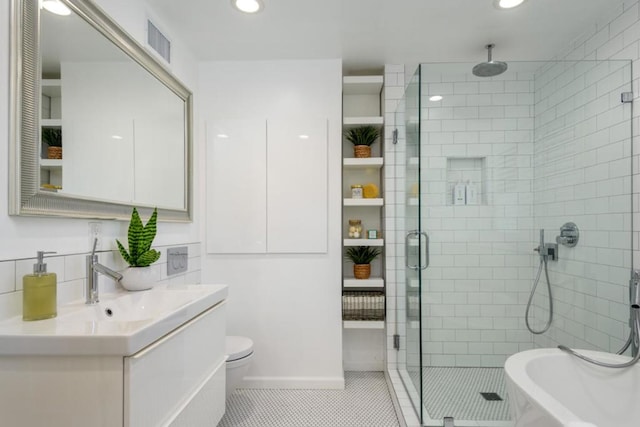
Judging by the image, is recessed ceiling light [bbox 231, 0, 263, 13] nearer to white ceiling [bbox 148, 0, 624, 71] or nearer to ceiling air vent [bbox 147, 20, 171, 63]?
white ceiling [bbox 148, 0, 624, 71]

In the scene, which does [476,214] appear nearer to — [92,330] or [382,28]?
[382,28]

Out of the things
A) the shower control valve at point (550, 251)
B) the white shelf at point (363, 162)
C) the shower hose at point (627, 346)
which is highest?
the white shelf at point (363, 162)

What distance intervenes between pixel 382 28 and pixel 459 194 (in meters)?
1.19

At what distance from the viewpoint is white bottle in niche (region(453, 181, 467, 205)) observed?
1.97m

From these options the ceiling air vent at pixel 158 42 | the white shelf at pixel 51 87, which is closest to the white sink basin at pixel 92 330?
the white shelf at pixel 51 87

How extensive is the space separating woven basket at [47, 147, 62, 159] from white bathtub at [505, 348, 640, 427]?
205cm

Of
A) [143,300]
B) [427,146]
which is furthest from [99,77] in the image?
[427,146]

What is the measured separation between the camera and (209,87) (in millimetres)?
2613

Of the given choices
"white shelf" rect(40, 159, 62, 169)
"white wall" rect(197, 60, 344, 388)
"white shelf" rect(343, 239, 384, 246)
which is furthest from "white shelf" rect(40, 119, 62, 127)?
Result: "white shelf" rect(343, 239, 384, 246)

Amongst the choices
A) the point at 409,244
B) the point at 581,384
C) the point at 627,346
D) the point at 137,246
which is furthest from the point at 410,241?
the point at 137,246

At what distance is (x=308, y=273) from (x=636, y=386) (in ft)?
6.16

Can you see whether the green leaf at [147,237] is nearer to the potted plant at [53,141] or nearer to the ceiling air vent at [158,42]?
the potted plant at [53,141]

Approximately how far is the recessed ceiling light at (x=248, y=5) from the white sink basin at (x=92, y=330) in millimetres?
1636

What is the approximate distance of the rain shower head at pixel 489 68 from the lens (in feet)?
6.48
